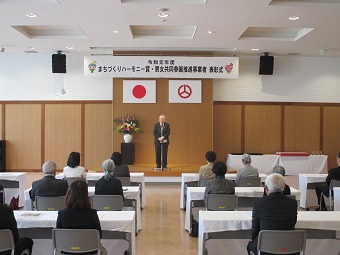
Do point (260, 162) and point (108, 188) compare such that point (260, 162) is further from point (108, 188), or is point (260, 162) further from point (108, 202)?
point (108, 202)

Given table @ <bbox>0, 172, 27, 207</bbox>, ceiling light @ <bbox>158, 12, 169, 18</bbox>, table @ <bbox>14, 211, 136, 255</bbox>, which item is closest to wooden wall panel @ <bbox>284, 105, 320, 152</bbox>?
ceiling light @ <bbox>158, 12, 169, 18</bbox>

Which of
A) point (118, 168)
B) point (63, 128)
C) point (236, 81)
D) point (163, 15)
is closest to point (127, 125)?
point (63, 128)

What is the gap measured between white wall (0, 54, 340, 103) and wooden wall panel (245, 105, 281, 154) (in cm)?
37

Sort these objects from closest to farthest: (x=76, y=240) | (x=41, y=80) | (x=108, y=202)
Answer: (x=76, y=240) → (x=108, y=202) → (x=41, y=80)

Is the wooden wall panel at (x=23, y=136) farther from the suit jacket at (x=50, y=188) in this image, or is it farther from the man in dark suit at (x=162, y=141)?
the suit jacket at (x=50, y=188)

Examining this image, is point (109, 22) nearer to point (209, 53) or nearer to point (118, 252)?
point (209, 53)

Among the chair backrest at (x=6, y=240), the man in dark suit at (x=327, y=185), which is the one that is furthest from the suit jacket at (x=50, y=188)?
the man in dark suit at (x=327, y=185)

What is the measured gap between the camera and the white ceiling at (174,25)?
295 inches

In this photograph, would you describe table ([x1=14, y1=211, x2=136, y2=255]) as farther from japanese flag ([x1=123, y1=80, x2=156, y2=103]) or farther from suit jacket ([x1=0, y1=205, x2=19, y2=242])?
japanese flag ([x1=123, y1=80, x2=156, y2=103])

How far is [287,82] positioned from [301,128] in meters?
1.59

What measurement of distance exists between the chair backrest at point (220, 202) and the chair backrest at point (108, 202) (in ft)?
3.61

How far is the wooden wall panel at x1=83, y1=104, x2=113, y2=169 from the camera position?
43.1 ft

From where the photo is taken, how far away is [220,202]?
5145mm

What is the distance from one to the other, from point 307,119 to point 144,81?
18.2ft
